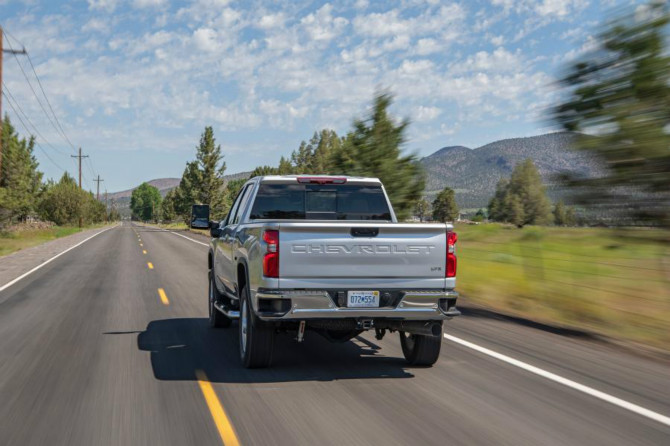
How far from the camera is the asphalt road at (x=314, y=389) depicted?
4754mm

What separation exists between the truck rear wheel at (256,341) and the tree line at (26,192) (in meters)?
34.5

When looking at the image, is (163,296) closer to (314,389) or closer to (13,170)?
(314,389)

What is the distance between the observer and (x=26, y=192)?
5962 centimetres

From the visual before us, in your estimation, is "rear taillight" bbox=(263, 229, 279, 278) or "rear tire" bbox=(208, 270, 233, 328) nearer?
"rear taillight" bbox=(263, 229, 279, 278)

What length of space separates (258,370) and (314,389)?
0.97 m

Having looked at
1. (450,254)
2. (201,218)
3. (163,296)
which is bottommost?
(163,296)

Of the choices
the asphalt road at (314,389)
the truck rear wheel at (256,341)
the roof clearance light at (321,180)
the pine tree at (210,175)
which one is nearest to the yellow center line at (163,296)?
the asphalt road at (314,389)

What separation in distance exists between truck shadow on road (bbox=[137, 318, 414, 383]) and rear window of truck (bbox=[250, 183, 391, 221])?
5.46ft

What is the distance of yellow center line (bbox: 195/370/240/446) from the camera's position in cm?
460

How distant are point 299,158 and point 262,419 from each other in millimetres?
88933

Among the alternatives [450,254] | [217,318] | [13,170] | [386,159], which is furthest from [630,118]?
[13,170]

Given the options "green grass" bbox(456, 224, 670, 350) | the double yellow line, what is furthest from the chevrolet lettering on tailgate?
"green grass" bbox(456, 224, 670, 350)

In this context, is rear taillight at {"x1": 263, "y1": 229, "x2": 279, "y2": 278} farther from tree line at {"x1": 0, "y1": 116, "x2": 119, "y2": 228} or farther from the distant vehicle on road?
tree line at {"x1": 0, "y1": 116, "x2": 119, "y2": 228}

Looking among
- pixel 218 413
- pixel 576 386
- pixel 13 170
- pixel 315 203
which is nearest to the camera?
pixel 218 413
